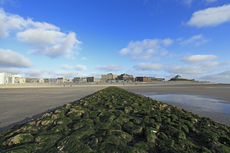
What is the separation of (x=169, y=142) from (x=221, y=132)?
2.45 metres

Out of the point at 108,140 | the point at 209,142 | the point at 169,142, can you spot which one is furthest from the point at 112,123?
the point at 209,142

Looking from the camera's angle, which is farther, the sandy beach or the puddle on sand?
the puddle on sand

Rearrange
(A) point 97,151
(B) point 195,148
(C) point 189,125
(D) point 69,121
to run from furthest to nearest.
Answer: (D) point 69,121
(C) point 189,125
(B) point 195,148
(A) point 97,151

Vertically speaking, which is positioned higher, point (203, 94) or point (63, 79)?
point (63, 79)

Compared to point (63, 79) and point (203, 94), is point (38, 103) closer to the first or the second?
point (203, 94)

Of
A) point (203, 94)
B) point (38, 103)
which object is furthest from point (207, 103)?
point (38, 103)

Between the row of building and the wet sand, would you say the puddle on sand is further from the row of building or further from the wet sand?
the row of building

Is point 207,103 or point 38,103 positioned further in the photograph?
point 38,103

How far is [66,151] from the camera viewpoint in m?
3.11

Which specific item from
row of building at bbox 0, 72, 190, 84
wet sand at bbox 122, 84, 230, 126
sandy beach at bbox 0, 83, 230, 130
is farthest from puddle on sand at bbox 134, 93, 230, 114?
row of building at bbox 0, 72, 190, 84

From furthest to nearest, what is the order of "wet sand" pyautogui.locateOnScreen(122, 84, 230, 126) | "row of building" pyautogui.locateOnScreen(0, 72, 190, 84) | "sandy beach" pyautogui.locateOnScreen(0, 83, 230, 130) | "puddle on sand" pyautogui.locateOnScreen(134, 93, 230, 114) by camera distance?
1. "row of building" pyautogui.locateOnScreen(0, 72, 190, 84)
2. "puddle on sand" pyautogui.locateOnScreen(134, 93, 230, 114)
3. "wet sand" pyautogui.locateOnScreen(122, 84, 230, 126)
4. "sandy beach" pyautogui.locateOnScreen(0, 83, 230, 130)

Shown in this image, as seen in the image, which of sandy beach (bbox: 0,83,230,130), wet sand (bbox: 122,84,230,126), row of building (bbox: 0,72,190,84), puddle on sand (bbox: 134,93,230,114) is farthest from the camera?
row of building (bbox: 0,72,190,84)

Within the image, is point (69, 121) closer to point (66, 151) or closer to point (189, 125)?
point (66, 151)

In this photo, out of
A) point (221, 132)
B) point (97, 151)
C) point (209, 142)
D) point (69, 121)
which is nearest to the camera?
point (97, 151)
